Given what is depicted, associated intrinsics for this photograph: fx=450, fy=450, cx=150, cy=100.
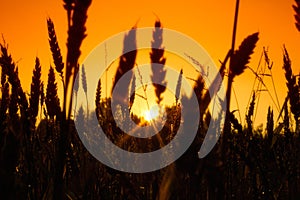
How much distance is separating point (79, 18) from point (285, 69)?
5.07 ft

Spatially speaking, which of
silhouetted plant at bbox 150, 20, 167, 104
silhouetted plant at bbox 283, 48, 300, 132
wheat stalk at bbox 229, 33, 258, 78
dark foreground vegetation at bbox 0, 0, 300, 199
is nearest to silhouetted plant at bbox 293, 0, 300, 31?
dark foreground vegetation at bbox 0, 0, 300, 199

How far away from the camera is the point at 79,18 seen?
2.65 ft

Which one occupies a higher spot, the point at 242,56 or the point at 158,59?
the point at 158,59

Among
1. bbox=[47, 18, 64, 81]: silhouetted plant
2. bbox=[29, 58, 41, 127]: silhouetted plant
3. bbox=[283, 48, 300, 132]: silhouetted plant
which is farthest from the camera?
bbox=[283, 48, 300, 132]: silhouetted plant

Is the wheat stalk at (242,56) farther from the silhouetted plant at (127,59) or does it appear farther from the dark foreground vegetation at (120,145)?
the silhouetted plant at (127,59)

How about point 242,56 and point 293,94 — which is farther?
point 293,94

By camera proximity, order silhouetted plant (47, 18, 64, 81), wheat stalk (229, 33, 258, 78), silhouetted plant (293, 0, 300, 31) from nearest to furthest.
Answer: wheat stalk (229, 33, 258, 78) → silhouetted plant (293, 0, 300, 31) → silhouetted plant (47, 18, 64, 81)

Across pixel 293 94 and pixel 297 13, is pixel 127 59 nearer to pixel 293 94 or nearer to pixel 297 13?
pixel 297 13

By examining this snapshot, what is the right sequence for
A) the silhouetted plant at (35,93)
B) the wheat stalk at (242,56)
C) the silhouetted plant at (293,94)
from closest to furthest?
the wheat stalk at (242,56) < the silhouetted plant at (35,93) < the silhouetted plant at (293,94)

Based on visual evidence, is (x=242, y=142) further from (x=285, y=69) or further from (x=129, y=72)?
(x=129, y=72)

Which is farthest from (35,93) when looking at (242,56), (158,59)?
(242,56)

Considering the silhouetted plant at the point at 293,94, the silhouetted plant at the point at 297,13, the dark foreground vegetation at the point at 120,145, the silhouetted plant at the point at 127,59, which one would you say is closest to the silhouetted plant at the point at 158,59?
the dark foreground vegetation at the point at 120,145

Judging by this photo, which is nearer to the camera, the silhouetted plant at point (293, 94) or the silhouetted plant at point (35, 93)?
the silhouetted plant at point (35, 93)

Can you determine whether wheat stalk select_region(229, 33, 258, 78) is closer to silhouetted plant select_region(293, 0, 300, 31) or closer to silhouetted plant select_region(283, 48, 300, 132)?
silhouetted plant select_region(293, 0, 300, 31)
